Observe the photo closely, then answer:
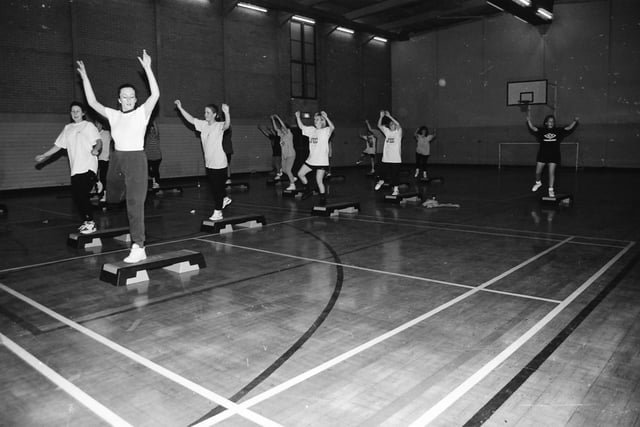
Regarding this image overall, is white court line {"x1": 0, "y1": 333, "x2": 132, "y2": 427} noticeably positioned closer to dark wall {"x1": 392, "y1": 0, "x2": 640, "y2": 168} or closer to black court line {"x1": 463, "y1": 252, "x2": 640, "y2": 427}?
black court line {"x1": 463, "y1": 252, "x2": 640, "y2": 427}

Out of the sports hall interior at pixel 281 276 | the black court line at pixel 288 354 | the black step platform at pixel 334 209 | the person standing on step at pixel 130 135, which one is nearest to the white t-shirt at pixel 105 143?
the sports hall interior at pixel 281 276

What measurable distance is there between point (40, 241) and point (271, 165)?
17296 millimetres

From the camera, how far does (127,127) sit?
5988 millimetres

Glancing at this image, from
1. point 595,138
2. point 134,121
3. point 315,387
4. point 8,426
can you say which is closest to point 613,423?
point 315,387

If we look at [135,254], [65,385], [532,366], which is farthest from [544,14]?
[65,385]

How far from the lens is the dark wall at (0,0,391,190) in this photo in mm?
17141

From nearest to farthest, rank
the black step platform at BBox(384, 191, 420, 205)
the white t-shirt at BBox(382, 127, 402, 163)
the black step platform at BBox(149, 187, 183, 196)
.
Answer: the black step platform at BBox(384, 191, 420, 205) < the white t-shirt at BBox(382, 127, 402, 163) < the black step platform at BBox(149, 187, 183, 196)

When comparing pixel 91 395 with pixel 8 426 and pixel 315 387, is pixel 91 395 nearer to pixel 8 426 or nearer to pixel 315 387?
pixel 8 426

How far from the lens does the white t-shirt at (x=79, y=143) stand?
8.41 metres

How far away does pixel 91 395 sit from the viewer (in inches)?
136

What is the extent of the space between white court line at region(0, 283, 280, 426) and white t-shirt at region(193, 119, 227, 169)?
190 inches

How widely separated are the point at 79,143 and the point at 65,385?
5.73 meters

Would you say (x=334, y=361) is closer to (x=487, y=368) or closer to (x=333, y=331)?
(x=333, y=331)

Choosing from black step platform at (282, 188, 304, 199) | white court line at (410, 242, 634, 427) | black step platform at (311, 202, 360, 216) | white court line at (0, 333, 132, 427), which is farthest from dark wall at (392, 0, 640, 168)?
white court line at (0, 333, 132, 427)
